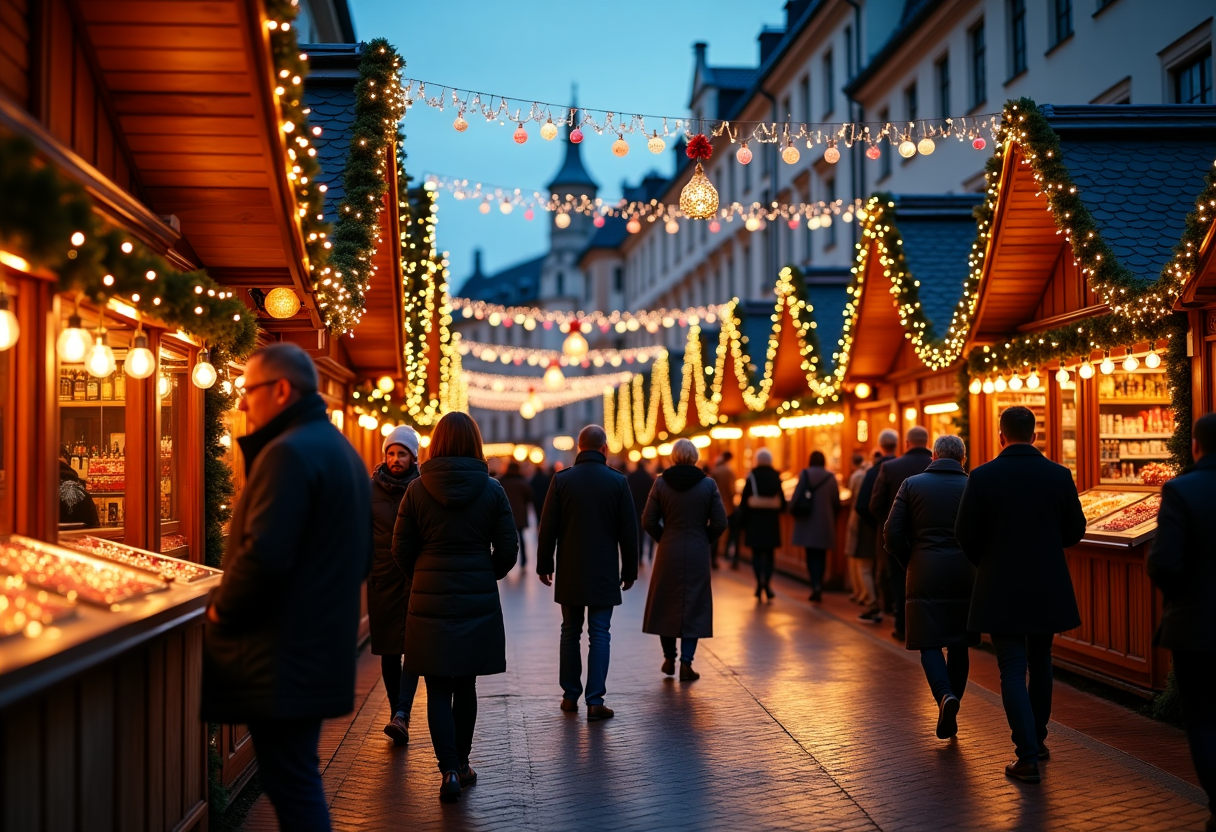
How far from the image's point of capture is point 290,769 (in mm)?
4637

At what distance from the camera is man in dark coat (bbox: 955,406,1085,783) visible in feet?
23.3

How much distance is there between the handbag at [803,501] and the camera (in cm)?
1644

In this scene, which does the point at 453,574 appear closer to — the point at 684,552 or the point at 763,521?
the point at 684,552

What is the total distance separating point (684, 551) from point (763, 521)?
6.48 metres

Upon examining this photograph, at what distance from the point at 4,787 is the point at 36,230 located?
154 centimetres

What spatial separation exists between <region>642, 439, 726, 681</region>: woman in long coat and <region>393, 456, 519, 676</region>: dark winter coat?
11.4 ft

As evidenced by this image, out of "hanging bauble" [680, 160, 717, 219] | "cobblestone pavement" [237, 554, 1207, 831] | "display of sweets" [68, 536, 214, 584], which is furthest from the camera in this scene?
"hanging bauble" [680, 160, 717, 219]

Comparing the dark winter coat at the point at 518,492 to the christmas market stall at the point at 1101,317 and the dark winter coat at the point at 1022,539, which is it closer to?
the christmas market stall at the point at 1101,317

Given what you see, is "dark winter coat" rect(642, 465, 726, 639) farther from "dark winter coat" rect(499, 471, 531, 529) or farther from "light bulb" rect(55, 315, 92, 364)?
"dark winter coat" rect(499, 471, 531, 529)

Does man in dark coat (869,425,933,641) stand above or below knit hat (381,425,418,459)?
below

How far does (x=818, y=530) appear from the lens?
1639 cm

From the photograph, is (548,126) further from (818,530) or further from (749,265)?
(749,265)

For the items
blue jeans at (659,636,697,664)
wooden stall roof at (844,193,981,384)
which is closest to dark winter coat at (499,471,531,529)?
wooden stall roof at (844,193,981,384)

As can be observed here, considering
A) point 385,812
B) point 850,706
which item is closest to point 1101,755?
point 850,706
